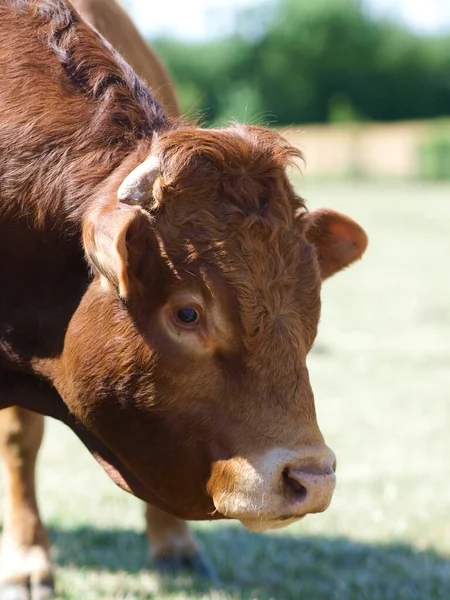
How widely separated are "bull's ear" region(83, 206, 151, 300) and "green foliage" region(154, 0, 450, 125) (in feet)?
226

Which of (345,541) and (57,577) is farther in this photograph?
(345,541)

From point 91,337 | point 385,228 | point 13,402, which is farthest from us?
point 385,228

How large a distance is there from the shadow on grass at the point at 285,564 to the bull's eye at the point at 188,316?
1.94 meters

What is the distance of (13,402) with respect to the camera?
156 inches

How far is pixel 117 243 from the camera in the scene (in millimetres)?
2996

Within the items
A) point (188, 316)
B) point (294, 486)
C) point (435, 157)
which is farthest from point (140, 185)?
point (435, 157)

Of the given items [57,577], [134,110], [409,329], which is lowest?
[57,577]

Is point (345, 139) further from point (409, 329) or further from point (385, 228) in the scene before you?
point (409, 329)

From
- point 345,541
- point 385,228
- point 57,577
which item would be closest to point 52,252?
point 57,577

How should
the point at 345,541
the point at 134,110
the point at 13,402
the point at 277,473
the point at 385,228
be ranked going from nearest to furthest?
the point at 277,473
the point at 134,110
the point at 13,402
the point at 345,541
the point at 385,228

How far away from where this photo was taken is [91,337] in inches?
133

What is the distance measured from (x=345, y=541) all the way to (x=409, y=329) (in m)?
7.75

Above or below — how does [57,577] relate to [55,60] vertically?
below

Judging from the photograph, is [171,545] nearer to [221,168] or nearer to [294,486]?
[294,486]
